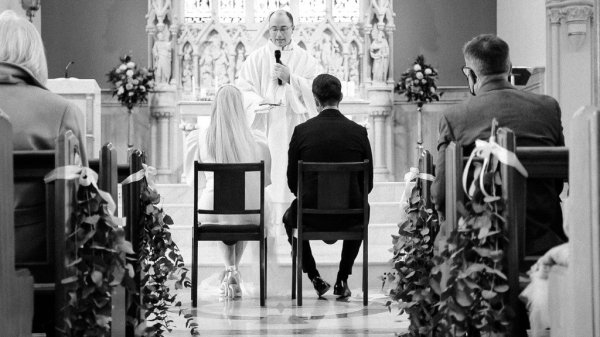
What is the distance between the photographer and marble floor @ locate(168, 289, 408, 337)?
4.78m

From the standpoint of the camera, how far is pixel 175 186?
29.8ft

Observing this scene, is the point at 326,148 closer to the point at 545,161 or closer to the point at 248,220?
the point at 248,220

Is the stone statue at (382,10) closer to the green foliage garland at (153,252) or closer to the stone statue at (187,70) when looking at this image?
the stone statue at (187,70)

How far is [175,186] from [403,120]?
12.1 ft

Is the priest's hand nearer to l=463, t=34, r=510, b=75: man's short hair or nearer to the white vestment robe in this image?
the white vestment robe

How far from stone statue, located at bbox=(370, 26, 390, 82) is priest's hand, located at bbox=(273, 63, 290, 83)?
354cm

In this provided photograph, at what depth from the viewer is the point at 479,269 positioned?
9.51 feet

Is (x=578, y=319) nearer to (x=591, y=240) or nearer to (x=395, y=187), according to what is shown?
(x=591, y=240)

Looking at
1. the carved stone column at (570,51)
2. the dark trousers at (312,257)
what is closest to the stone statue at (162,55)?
the carved stone column at (570,51)

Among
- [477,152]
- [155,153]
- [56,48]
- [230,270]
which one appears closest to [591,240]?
[477,152]

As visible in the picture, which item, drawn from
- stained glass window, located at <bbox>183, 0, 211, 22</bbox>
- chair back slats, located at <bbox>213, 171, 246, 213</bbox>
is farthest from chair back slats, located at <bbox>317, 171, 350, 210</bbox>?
stained glass window, located at <bbox>183, 0, 211, 22</bbox>

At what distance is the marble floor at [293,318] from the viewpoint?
4.78 m

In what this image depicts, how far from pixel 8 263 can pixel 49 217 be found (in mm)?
345

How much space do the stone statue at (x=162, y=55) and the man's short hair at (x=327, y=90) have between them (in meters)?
5.22
